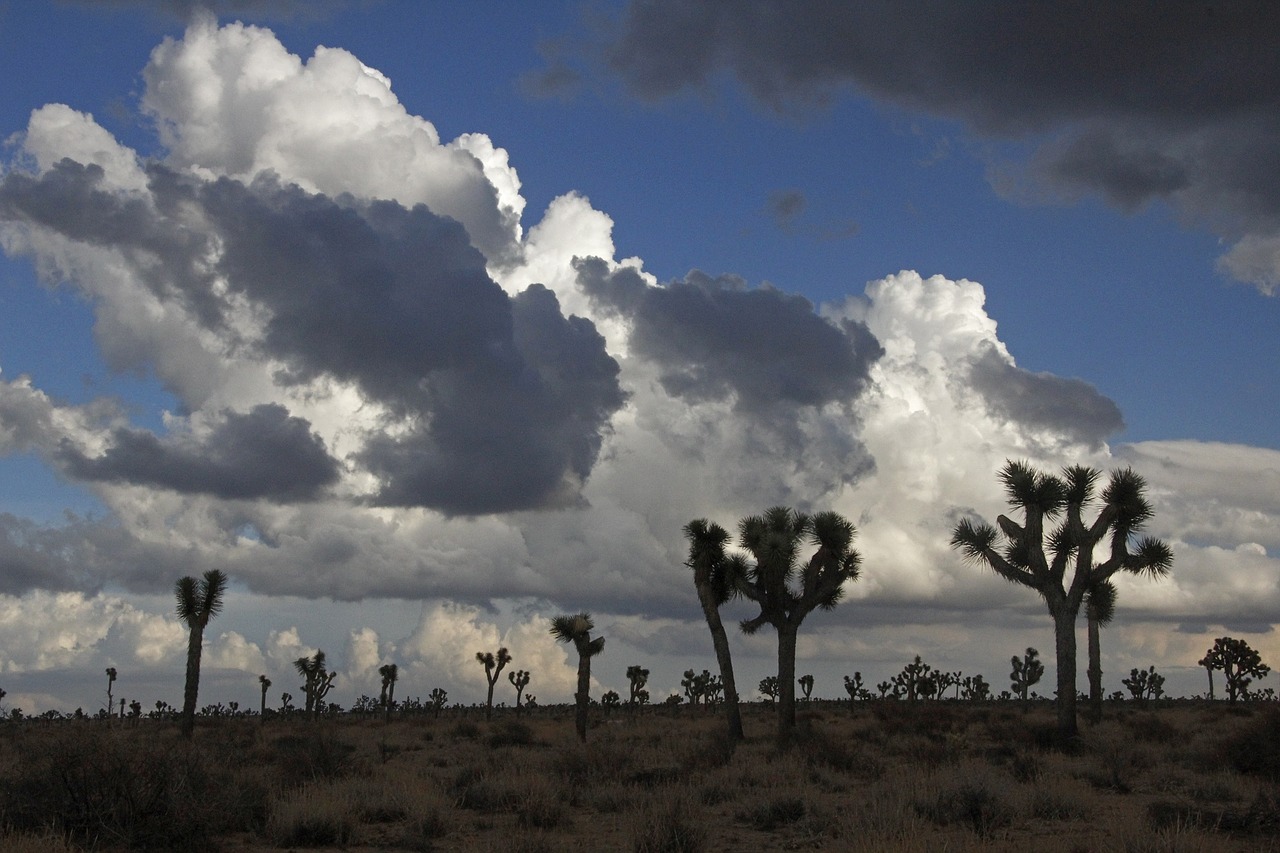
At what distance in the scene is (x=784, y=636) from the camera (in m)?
A: 31.5

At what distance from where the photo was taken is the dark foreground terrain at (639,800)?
11789 millimetres

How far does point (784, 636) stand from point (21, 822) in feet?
74.8

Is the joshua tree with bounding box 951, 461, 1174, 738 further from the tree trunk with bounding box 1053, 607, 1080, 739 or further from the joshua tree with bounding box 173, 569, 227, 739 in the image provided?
the joshua tree with bounding box 173, 569, 227, 739

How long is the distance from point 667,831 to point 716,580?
2026cm

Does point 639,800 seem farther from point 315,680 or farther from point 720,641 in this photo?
point 315,680

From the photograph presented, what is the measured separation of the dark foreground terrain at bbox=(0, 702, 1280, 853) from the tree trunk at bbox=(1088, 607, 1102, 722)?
14.9m

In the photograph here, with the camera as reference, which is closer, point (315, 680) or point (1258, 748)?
point (1258, 748)

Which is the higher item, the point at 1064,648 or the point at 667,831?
the point at 1064,648

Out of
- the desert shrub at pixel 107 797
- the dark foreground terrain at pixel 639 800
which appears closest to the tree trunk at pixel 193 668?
the dark foreground terrain at pixel 639 800

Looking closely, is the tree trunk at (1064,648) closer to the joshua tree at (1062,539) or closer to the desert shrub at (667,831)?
the joshua tree at (1062,539)

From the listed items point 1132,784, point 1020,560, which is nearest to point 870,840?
point 1132,784

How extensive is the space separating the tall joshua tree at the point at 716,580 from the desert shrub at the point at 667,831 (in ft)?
61.5

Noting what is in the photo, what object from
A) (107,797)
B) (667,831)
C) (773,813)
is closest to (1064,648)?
(773,813)

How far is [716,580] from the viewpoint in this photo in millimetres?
32062
